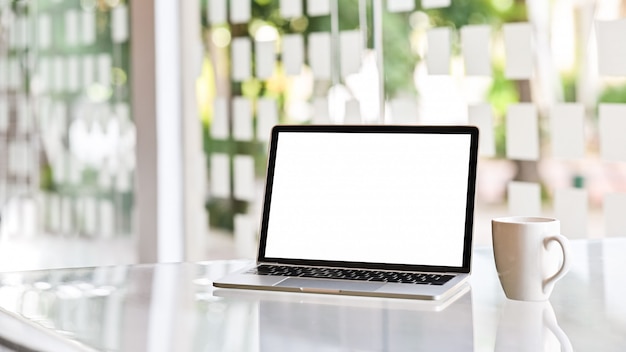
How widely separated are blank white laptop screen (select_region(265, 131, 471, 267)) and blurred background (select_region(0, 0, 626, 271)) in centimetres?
59

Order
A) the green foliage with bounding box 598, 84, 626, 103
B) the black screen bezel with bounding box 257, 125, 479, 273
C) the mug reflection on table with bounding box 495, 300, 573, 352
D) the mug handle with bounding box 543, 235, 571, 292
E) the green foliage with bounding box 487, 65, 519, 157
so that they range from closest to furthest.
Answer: the mug reflection on table with bounding box 495, 300, 573, 352
the mug handle with bounding box 543, 235, 571, 292
the black screen bezel with bounding box 257, 125, 479, 273
the green foliage with bounding box 598, 84, 626, 103
the green foliage with bounding box 487, 65, 519, 157

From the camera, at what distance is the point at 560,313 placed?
0.95 meters

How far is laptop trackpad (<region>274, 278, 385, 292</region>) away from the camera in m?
1.04

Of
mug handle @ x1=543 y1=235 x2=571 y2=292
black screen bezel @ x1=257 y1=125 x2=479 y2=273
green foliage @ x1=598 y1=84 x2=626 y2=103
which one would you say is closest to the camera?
mug handle @ x1=543 y1=235 x2=571 y2=292

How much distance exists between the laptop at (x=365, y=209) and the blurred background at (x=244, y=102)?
589mm

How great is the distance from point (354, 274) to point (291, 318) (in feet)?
0.67

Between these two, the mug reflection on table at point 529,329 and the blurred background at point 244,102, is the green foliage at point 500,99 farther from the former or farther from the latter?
the mug reflection on table at point 529,329

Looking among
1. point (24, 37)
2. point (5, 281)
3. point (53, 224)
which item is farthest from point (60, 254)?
point (5, 281)

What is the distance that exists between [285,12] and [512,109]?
1.00m

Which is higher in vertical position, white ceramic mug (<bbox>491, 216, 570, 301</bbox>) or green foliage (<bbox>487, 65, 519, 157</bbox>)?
green foliage (<bbox>487, 65, 519, 157</bbox>)

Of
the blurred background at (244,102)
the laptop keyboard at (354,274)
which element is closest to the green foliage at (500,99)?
the blurred background at (244,102)

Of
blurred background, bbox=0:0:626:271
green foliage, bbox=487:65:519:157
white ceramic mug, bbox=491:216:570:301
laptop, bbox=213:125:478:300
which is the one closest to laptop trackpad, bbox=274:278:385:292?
laptop, bbox=213:125:478:300

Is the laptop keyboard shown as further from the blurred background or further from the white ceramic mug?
the blurred background

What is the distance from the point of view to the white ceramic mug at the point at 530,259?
39.2 inches
